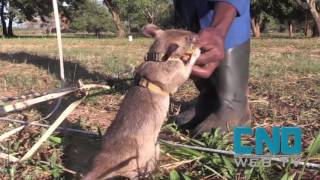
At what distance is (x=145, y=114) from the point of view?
2.51 metres

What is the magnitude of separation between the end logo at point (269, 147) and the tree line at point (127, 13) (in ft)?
86.3

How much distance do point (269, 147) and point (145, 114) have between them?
711 mm

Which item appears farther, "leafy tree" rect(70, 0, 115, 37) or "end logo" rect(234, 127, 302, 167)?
"leafy tree" rect(70, 0, 115, 37)

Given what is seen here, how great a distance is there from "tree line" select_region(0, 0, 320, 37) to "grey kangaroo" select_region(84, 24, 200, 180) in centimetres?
2653

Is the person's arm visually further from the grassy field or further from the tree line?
the tree line

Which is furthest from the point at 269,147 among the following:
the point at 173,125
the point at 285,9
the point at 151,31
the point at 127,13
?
the point at 127,13

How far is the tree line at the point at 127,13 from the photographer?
39.0 metres

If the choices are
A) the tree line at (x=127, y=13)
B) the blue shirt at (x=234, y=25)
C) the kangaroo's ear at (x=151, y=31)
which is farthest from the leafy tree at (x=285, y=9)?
the kangaroo's ear at (x=151, y=31)

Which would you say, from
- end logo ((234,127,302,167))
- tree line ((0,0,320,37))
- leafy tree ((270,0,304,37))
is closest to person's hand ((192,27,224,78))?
end logo ((234,127,302,167))

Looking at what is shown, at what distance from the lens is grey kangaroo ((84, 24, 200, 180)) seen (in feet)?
8.01

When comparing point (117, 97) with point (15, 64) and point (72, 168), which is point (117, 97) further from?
point (15, 64)

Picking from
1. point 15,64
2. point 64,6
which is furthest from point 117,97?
point 64,6

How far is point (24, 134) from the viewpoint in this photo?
363 centimetres

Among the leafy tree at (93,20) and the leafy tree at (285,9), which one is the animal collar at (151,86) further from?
the leafy tree at (93,20)
